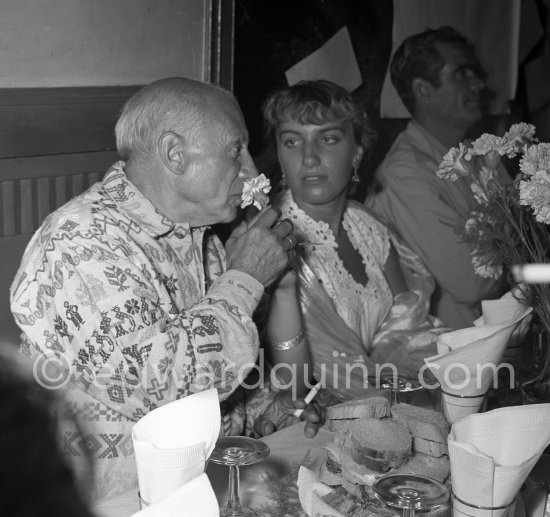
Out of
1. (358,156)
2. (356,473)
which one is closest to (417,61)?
(358,156)

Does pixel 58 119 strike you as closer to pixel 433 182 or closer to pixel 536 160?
pixel 536 160

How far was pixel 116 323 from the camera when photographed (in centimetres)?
178

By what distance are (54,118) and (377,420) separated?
4.22ft

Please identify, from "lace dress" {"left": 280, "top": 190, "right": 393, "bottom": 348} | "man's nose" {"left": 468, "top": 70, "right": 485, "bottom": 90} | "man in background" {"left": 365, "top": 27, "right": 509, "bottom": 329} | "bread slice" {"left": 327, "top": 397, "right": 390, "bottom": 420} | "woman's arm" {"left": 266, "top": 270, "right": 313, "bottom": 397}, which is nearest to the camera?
"bread slice" {"left": 327, "top": 397, "right": 390, "bottom": 420}

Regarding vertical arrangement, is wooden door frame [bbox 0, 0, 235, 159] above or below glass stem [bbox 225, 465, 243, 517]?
above

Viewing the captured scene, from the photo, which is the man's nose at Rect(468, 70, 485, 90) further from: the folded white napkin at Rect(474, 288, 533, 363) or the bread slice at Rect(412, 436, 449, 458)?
the bread slice at Rect(412, 436, 449, 458)

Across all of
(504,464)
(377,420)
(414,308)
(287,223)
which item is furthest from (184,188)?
(414,308)

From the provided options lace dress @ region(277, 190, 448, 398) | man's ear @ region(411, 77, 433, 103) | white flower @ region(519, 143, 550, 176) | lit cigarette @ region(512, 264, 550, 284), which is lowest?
lace dress @ region(277, 190, 448, 398)

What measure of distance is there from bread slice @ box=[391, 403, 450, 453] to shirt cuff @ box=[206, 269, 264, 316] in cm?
43

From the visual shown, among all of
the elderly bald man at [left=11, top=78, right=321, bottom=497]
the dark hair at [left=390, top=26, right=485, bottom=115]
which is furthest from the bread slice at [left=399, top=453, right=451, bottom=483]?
the dark hair at [left=390, top=26, right=485, bottom=115]

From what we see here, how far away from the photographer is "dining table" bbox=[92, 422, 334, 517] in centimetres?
153

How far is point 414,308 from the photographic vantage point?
10.1ft

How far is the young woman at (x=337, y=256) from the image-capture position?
9.25 ft

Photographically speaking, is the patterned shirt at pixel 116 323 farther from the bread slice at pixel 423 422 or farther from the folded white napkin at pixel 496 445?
the folded white napkin at pixel 496 445
